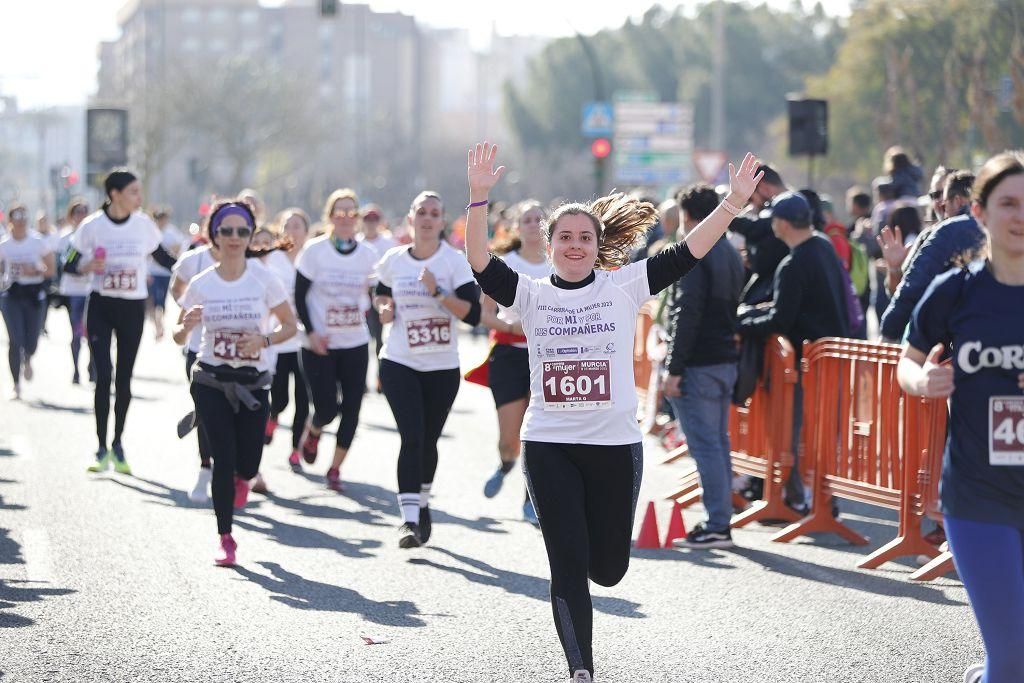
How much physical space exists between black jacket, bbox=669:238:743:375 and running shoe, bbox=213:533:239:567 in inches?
101

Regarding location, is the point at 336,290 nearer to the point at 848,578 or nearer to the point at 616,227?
the point at 848,578

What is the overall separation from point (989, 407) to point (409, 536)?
195 inches

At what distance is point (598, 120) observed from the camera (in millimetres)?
32375

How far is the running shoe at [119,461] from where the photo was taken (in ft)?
40.0

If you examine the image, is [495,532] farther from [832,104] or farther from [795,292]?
[832,104]

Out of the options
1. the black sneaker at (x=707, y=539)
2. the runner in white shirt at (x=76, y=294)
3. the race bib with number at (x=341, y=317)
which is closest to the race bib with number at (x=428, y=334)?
the black sneaker at (x=707, y=539)

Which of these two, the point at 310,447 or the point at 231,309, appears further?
the point at 310,447

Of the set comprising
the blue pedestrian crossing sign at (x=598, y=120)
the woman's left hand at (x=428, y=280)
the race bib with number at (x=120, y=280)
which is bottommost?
the race bib with number at (x=120, y=280)

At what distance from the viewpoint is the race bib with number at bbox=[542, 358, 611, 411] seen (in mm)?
5957

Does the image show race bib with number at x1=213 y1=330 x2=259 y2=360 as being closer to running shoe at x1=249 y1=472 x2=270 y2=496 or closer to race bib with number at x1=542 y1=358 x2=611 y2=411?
running shoe at x1=249 y1=472 x2=270 y2=496

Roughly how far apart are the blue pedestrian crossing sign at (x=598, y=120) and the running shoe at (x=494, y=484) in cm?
2164

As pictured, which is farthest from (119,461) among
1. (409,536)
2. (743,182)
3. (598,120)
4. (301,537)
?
(598,120)

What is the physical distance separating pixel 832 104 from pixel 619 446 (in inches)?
1789

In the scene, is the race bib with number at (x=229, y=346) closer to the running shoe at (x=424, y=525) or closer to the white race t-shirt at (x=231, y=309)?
the white race t-shirt at (x=231, y=309)
